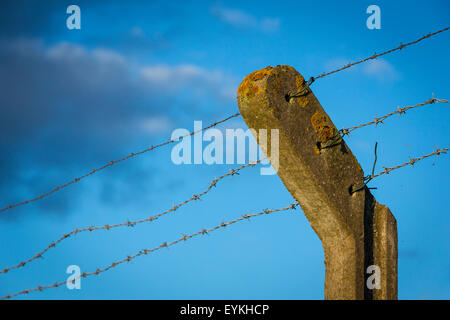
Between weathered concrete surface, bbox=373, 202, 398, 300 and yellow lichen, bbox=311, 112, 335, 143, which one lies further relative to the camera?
weathered concrete surface, bbox=373, 202, 398, 300

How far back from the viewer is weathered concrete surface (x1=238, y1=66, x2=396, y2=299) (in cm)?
237

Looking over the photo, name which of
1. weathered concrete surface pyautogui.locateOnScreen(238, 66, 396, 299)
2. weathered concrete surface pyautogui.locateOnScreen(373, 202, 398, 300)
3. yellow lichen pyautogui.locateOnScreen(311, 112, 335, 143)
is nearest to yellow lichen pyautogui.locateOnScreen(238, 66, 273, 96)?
weathered concrete surface pyautogui.locateOnScreen(238, 66, 396, 299)

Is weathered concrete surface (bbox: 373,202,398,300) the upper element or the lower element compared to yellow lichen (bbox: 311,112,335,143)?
lower

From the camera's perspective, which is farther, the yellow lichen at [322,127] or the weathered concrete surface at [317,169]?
the yellow lichen at [322,127]

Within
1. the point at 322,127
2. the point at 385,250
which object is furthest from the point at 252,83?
the point at 385,250

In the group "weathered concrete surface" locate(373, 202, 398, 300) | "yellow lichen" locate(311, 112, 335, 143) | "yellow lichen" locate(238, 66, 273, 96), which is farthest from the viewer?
"weathered concrete surface" locate(373, 202, 398, 300)

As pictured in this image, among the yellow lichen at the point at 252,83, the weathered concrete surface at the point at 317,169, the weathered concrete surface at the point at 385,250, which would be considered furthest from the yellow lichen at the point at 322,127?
the weathered concrete surface at the point at 385,250

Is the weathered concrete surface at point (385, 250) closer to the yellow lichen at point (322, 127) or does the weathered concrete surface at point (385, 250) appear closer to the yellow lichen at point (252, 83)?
the yellow lichen at point (322, 127)

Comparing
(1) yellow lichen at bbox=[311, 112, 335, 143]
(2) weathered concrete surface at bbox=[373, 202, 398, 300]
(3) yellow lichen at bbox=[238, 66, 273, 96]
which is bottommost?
(2) weathered concrete surface at bbox=[373, 202, 398, 300]

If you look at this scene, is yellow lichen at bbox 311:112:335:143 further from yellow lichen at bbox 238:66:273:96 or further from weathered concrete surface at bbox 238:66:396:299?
yellow lichen at bbox 238:66:273:96

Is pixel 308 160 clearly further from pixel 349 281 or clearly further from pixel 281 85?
pixel 349 281

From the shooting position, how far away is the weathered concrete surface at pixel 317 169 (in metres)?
2.37

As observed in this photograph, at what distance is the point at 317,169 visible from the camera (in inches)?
97.0
